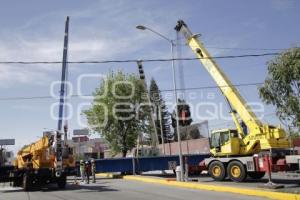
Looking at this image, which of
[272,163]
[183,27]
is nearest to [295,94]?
[272,163]

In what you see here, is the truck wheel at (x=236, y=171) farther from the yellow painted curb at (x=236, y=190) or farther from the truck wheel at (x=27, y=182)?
the truck wheel at (x=27, y=182)

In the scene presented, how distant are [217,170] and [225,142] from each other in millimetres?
1631

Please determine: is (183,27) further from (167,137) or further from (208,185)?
(167,137)

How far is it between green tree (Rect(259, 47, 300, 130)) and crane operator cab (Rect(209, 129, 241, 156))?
6563 mm

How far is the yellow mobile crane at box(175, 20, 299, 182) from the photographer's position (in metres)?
23.7

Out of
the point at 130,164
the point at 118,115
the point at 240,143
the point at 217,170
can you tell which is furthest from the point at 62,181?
the point at 118,115

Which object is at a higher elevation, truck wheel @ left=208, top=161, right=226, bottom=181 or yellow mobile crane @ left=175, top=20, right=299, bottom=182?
yellow mobile crane @ left=175, top=20, right=299, bottom=182

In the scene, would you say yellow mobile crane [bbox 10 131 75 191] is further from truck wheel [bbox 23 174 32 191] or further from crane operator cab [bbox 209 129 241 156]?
crane operator cab [bbox 209 129 241 156]

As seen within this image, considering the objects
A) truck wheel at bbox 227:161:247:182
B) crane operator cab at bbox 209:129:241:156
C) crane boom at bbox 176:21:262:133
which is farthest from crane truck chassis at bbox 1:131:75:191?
crane boom at bbox 176:21:262:133

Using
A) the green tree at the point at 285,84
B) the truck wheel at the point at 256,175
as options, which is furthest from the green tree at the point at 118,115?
the green tree at the point at 285,84

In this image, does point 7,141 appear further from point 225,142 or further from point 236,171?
point 236,171

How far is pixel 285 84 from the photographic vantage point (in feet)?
60.3

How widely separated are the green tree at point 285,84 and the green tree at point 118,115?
34994 mm

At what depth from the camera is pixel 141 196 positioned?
18688 millimetres
